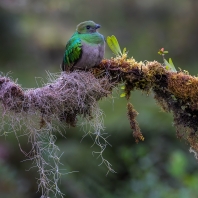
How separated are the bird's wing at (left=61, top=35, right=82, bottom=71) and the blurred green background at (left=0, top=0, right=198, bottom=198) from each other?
445 millimetres

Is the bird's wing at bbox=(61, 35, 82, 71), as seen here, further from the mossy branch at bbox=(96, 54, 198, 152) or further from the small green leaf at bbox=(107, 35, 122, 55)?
the mossy branch at bbox=(96, 54, 198, 152)

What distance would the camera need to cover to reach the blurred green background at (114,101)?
579cm

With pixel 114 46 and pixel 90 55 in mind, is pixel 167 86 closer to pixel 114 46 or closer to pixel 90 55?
pixel 114 46

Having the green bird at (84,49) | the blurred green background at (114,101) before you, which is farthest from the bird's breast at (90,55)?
the blurred green background at (114,101)

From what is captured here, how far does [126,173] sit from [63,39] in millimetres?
3257

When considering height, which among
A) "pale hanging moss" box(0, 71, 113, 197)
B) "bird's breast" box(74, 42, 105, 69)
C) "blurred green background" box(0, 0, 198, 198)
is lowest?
"pale hanging moss" box(0, 71, 113, 197)

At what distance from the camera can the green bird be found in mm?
3350

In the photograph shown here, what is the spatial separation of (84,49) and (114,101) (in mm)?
4512

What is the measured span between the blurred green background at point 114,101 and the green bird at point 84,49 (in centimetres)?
34

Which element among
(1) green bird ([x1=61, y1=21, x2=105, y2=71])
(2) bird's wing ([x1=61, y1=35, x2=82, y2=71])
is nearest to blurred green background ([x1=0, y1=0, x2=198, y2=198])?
(1) green bird ([x1=61, y1=21, x2=105, y2=71])

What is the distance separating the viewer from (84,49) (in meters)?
3.47

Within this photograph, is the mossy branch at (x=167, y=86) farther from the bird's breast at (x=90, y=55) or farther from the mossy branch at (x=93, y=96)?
the bird's breast at (x=90, y=55)

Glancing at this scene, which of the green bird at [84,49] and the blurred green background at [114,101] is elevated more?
the blurred green background at [114,101]

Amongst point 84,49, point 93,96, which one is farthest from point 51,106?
point 84,49
